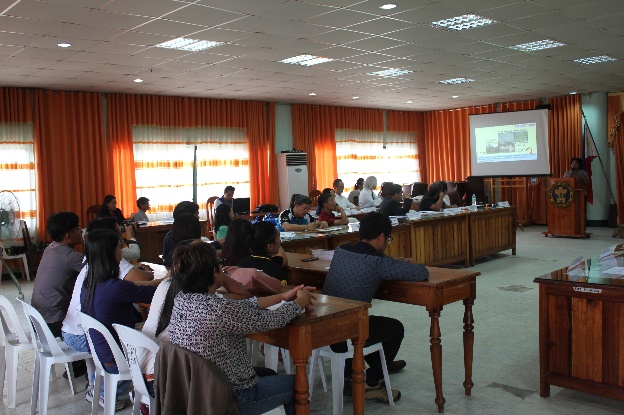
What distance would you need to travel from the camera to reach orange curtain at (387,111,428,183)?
1530cm

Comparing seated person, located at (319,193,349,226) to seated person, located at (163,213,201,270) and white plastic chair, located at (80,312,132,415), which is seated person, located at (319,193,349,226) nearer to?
seated person, located at (163,213,201,270)

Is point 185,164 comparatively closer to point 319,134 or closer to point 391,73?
point 319,134

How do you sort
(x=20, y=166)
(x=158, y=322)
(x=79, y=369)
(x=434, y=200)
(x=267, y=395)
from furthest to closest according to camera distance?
(x=20, y=166)
(x=434, y=200)
(x=79, y=369)
(x=158, y=322)
(x=267, y=395)

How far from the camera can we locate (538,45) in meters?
8.05

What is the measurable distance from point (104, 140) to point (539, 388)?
841 cm

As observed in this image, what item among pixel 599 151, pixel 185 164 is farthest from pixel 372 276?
pixel 599 151

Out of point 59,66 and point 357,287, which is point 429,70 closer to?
point 59,66

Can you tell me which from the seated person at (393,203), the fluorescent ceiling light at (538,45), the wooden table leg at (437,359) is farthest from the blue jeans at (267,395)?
the fluorescent ceiling light at (538,45)

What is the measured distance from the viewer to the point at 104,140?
10.3 metres

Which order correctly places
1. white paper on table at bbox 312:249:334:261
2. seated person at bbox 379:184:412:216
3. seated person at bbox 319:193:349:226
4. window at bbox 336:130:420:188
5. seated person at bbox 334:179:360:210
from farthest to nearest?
1. window at bbox 336:130:420:188
2. seated person at bbox 334:179:360:210
3. seated person at bbox 379:184:412:216
4. seated person at bbox 319:193:349:226
5. white paper on table at bbox 312:249:334:261

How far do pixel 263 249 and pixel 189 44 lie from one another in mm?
4026

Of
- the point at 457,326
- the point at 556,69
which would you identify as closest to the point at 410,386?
the point at 457,326

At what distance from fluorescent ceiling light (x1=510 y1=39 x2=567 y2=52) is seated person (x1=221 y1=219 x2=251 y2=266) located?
18.2 feet

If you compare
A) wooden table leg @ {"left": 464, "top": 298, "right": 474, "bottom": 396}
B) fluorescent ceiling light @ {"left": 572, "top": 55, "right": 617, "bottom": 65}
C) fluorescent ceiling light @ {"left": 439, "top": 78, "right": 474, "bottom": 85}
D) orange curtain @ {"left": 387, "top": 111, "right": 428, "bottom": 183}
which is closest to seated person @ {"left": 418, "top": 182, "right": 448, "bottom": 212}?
fluorescent ceiling light @ {"left": 439, "top": 78, "right": 474, "bottom": 85}
